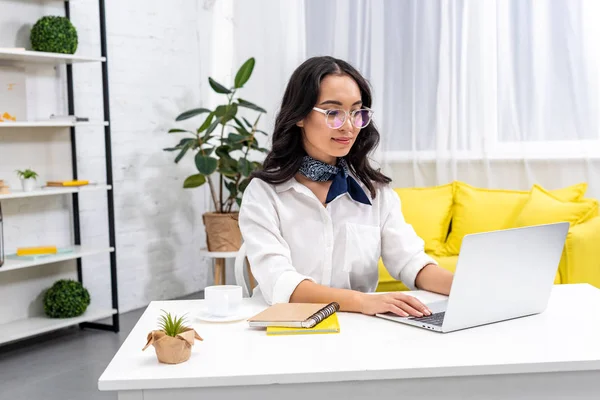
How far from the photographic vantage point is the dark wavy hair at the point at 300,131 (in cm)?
210

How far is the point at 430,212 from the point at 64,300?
86.3 inches

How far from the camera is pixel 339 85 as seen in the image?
6.86 feet

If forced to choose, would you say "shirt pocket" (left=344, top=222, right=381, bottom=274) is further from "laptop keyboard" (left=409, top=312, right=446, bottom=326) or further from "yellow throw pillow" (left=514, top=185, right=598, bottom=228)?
"yellow throw pillow" (left=514, top=185, right=598, bottom=228)

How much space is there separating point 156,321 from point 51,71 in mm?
3056

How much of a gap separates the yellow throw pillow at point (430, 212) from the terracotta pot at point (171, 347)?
2966mm

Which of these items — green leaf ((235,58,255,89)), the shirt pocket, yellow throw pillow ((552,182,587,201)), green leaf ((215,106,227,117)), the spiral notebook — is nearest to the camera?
the spiral notebook

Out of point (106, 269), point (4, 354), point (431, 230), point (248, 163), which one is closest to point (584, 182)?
point (431, 230)

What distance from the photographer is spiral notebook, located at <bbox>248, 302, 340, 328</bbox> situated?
62.7 inches

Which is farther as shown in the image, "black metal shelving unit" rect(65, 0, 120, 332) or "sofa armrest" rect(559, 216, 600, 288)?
"black metal shelving unit" rect(65, 0, 120, 332)

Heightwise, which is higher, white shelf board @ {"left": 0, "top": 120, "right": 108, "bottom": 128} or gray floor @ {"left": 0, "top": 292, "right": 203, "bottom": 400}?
white shelf board @ {"left": 0, "top": 120, "right": 108, "bottom": 128}

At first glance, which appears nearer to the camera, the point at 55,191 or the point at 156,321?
the point at 156,321

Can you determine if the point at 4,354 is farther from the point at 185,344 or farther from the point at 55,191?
the point at 185,344

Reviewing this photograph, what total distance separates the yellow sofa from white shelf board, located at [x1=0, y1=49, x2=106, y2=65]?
2.08 m

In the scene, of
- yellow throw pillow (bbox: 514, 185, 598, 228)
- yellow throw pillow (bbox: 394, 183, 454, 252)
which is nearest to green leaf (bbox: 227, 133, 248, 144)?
yellow throw pillow (bbox: 394, 183, 454, 252)
